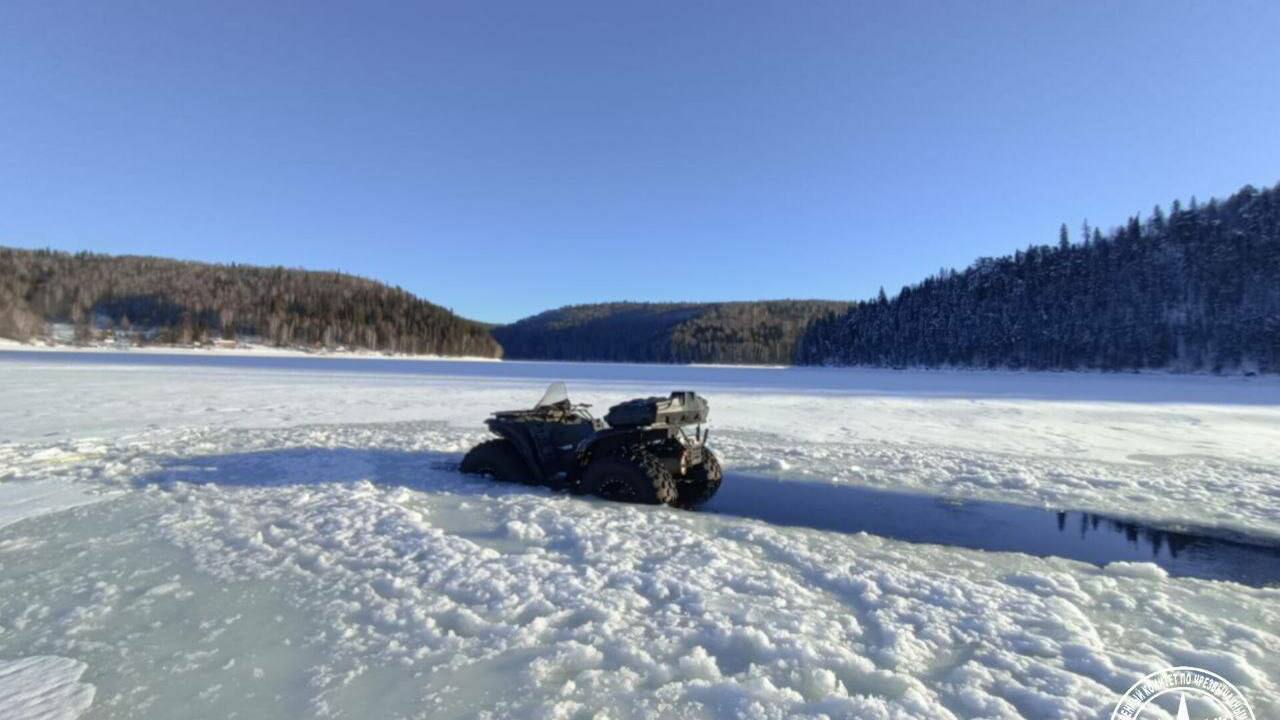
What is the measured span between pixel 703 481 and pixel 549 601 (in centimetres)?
330

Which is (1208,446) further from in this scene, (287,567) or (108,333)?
(108,333)

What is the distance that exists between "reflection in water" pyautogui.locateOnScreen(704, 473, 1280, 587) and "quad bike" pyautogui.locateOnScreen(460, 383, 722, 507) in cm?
50

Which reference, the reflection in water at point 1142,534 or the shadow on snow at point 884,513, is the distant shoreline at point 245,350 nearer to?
the shadow on snow at point 884,513

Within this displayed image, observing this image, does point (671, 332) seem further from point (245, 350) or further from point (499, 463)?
point (499, 463)

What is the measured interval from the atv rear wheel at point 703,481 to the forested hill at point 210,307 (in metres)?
92.9

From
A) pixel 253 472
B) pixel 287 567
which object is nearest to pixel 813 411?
pixel 253 472

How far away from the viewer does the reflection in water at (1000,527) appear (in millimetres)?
5055

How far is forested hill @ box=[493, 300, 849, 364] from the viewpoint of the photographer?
4557 inches

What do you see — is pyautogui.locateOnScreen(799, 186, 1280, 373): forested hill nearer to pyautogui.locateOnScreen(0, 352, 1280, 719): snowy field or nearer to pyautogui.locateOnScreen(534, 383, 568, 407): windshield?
pyautogui.locateOnScreen(0, 352, 1280, 719): snowy field

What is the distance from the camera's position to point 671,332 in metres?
128

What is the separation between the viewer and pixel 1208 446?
11227 mm

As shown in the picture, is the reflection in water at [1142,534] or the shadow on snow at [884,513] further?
the reflection in water at [1142,534]

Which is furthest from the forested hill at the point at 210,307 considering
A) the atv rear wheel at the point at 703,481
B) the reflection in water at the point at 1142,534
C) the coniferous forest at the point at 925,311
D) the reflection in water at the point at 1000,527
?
the reflection in water at the point at 1142,534

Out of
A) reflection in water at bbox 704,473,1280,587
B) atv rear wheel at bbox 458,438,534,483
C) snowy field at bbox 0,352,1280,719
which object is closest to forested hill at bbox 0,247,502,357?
snowy field at bbox 0,352,1280,719
